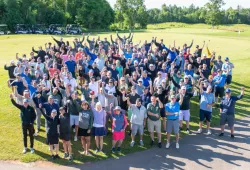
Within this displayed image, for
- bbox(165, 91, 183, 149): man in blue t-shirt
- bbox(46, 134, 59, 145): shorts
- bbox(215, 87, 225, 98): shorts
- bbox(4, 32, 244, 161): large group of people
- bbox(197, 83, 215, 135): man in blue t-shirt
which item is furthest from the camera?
bbox(215, 87, 225, 98): shorts

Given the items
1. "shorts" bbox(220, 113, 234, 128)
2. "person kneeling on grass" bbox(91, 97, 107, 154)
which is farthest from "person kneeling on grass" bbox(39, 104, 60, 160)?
"shorts" bbox(220, 113, 234, 128)

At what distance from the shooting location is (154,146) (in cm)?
1128

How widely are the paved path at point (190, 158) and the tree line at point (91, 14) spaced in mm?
69564

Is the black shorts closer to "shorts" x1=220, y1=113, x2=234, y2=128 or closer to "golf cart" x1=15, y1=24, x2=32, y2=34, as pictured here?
"shorts" x1=220, y1=113, x2=234, y2=128

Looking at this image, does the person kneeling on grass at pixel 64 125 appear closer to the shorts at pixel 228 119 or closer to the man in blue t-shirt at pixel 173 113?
the man in blue t-shirt at pixel 173 113

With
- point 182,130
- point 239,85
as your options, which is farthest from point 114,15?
point 182,130

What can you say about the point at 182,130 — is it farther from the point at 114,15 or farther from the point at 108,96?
the point at 114,15

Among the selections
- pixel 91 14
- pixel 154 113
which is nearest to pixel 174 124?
pixel 154 113

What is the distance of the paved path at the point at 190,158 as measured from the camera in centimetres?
971

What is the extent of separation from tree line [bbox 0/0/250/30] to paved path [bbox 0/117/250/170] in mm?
69564

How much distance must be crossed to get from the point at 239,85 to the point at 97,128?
12989 millimetres

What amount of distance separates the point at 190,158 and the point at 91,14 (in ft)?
277

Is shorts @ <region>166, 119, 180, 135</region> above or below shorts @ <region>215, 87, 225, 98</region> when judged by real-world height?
below

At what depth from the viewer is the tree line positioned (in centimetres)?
7512
